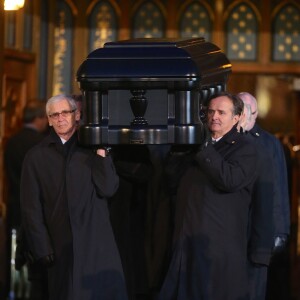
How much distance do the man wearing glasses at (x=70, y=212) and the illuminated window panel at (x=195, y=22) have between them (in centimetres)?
550

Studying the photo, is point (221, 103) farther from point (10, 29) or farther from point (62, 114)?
point (10, 29)

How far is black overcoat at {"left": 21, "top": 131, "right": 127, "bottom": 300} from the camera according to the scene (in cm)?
775

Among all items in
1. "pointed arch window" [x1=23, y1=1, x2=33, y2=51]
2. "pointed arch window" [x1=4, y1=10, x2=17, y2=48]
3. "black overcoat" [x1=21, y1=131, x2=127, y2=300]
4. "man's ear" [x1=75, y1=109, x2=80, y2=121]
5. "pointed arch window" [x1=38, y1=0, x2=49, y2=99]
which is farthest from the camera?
"pointed arch window" [x1=38, y1=0, x2=49, y2=99]

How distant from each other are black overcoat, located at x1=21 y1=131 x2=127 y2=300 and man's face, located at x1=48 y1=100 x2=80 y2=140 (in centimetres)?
6

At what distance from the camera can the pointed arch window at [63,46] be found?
13.5 meters

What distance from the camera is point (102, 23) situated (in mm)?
13477

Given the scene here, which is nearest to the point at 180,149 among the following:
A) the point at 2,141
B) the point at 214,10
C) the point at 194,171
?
the point at 194,171

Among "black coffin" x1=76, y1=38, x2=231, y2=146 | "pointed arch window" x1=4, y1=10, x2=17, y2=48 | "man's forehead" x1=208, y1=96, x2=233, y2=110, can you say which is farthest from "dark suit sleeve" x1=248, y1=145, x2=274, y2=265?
"pointed arch window" x1=4, y1=10, x2=17, y2=48

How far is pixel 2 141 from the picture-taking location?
12109mm

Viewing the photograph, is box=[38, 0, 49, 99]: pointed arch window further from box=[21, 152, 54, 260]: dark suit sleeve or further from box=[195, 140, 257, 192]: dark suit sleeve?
box=[195, 140, 257, 192]: dark suit sleeve

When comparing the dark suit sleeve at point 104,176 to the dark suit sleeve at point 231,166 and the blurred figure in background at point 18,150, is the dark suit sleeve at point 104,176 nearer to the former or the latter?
the dark suit sleeve at point 231,166

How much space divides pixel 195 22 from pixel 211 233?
6027 mm

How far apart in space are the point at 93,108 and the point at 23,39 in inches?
209

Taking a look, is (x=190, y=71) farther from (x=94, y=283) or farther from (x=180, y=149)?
(x=94, y=283)
